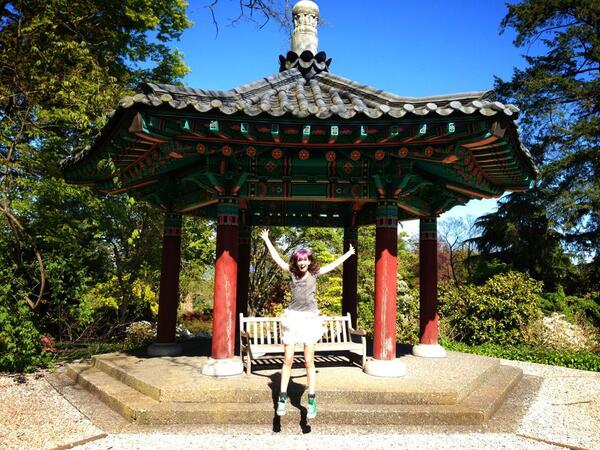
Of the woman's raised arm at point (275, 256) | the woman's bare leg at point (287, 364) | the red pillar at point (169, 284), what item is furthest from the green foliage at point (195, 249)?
the woman's bare leg at point (287, 364)

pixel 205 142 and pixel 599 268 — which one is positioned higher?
pixel 205 142

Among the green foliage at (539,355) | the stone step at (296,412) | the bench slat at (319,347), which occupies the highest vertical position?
the bench slat at (319,347)

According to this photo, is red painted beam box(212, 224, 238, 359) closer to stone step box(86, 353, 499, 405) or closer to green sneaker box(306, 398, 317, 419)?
stone step box(86, 353, 499, 405)

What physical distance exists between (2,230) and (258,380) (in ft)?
22.1

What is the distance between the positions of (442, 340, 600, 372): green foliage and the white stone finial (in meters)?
7.68

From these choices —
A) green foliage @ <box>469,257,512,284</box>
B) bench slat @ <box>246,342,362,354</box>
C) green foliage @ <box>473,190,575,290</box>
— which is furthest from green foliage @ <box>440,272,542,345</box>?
bench slat @ <box>246,342,362,354</box>

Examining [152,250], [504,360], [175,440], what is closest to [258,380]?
[175,440]

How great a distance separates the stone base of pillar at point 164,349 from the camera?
715 cm

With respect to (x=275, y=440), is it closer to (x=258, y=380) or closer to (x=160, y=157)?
(x=258, y=380)

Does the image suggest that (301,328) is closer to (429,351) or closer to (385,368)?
(385,368)

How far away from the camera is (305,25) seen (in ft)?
24.2

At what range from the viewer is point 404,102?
5.04m

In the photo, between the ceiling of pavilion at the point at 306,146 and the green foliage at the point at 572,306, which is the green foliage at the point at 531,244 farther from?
the ceiling of pavilion at the point at 306,146

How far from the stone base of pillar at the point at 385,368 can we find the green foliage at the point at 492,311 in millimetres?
7006
